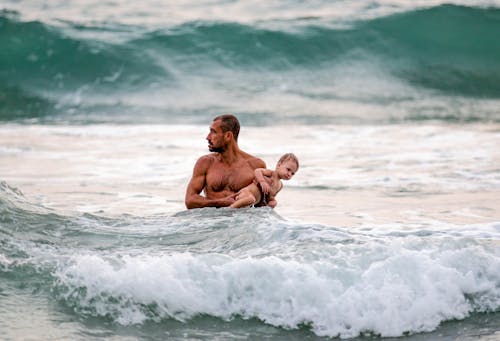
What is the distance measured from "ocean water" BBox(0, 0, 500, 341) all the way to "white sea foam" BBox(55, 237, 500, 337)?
13 millimetres

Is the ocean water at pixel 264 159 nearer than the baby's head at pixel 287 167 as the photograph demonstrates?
Yes

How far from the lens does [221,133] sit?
8031 millimetres

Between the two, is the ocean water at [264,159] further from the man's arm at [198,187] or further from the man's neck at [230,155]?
the man's neck at [230,155]

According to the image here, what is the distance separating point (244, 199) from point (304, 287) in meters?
1.85

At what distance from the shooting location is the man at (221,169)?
8.04 m

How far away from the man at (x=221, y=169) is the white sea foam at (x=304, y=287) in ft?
5.31

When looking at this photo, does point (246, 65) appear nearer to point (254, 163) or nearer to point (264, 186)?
point (254, 163)

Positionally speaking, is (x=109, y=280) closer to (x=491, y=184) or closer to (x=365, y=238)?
(x=365, y=238)

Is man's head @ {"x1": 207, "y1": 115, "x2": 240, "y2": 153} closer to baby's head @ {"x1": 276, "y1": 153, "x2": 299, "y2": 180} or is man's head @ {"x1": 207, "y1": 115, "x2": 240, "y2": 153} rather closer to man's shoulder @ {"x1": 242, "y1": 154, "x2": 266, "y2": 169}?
man's shoulder @ {"x1": 242, "y1": 154, "x2": 266, "y2": 169}

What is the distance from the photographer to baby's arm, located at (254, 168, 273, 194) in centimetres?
787

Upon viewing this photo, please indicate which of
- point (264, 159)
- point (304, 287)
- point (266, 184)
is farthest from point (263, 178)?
point (264, 159)

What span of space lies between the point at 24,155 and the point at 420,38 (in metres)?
9.80

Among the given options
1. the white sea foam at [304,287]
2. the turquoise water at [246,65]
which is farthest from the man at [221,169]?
the turquoise water at [246,65]

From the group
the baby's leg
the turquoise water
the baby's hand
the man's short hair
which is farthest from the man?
the turquoise water
